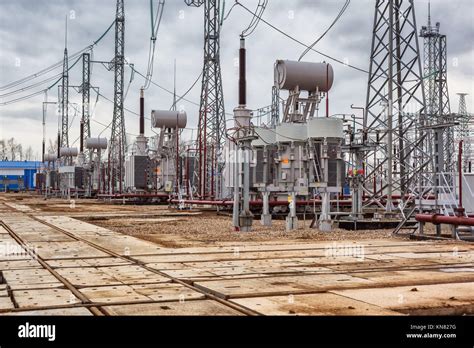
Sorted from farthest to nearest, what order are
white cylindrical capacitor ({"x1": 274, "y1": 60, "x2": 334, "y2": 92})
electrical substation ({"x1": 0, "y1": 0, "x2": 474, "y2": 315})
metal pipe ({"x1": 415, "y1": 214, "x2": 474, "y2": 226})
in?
1. white cylindrical capacitor ({"x1": 274, "y1": 60, "x2": 334, "y2": 92})
2. metal pipe ({"x1": 415, "y1": 214, "x2": 474, "y2": 226})
3. electrical substation ({"x1": 0, "y1": 0, "x2": 474, "y2": 315})

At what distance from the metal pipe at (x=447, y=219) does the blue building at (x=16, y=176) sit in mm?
111977

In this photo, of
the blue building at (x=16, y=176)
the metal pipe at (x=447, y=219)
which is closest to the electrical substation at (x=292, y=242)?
the metal pipe at (x=447, y=219)

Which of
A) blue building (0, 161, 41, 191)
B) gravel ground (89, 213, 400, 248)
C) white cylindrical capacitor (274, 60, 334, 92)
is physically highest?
white cylindrical capacitor (274, 60, 334, 92)

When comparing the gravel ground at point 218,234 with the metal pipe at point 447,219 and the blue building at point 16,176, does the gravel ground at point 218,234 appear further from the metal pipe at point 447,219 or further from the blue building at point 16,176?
the blue building at point 16,176

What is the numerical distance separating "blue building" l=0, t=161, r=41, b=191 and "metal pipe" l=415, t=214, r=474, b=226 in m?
112

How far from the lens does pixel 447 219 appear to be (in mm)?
17906

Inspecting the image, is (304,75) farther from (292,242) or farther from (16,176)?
(16,176)

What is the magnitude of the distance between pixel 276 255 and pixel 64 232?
30.5 ft

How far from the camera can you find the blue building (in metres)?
127

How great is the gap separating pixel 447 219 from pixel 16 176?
12639 centimetres

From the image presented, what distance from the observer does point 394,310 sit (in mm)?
7840

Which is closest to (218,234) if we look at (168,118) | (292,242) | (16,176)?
(292,242)

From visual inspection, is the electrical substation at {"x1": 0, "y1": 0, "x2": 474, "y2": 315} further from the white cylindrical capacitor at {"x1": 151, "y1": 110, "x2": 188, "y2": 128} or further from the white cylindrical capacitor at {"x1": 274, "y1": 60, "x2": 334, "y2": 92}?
the white cylindrical capacitor at {"x1": 151, "y1": 110, "x2": 188, "y2": 128}

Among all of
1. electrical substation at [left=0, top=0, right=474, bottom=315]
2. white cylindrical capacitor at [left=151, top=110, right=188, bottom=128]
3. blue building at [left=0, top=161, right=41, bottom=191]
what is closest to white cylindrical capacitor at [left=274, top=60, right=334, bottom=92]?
electrical substation at [left=0, top=0, right=474, bottom=315]
